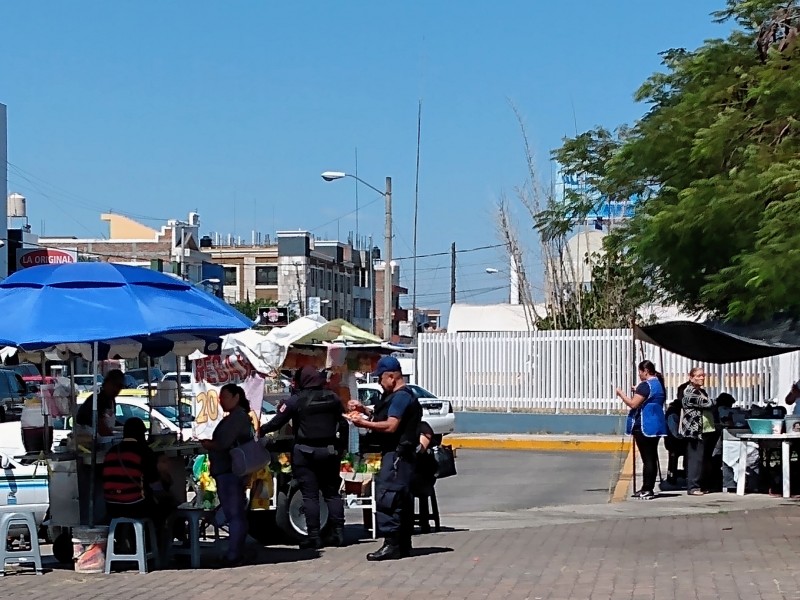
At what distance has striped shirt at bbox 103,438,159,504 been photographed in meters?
11.1

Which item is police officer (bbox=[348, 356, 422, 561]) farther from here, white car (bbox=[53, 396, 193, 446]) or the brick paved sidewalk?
white car (bbox=[53, 396, 193, 446])

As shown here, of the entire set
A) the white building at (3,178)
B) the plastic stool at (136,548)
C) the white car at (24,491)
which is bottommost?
the plastic stool at (136,548)

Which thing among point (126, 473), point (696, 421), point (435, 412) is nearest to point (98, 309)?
point (126, 473)

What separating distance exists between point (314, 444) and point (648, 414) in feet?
19.4

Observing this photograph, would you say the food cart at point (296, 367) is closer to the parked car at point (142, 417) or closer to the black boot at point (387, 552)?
the parked car at point (142, 417)

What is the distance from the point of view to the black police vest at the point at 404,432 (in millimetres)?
11484

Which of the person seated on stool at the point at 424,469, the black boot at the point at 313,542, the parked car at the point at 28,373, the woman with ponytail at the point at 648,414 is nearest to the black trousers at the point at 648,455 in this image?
the woman with ponytail at the point at 648,414

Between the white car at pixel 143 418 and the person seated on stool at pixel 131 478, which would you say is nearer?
the person seated on stool at pixel 131 478

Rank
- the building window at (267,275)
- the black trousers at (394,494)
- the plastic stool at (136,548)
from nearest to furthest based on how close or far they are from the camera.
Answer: the plastic stool at (136,548), the black trousers at (394,494), the building window at (267,275)

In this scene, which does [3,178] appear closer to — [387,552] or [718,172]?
[718,172]

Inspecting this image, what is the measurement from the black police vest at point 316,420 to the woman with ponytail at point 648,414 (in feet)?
17.6

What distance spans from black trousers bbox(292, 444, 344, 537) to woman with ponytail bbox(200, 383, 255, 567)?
857 mm

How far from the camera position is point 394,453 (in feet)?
37.6

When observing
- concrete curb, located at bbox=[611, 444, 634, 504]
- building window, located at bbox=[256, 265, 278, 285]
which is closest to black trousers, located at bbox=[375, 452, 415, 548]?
concrete curb, located at bbox=[611, 444, 634, 504]
